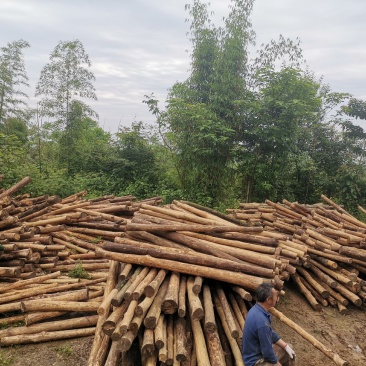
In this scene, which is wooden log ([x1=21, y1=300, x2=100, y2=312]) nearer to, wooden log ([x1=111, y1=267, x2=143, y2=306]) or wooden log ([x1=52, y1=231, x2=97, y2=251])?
wooden log ([x1=111, y1=267, x2=143, y2=306])

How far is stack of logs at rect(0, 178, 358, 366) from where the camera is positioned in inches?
173

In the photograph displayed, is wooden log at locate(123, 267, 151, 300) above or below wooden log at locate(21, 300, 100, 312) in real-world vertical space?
above

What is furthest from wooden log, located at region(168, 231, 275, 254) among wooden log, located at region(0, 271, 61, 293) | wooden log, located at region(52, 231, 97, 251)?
wooden log, located at region(52, 231, 97, 251)

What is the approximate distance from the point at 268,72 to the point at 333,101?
13.4ft

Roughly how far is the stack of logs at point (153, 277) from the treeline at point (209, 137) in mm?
5209

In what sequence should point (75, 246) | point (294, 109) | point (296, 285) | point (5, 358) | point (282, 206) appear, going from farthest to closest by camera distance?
1. point (294, 109)
2. point (282, 206)
3. point (75, 246)
4. point (296, 285)
5. point (5, 358)

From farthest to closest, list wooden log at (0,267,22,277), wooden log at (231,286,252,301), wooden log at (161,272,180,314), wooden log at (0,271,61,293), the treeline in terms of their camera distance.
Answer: the treeline
wooden log at (0,267,22,277)
wooden log at (0,271,61,293)
wooden log at (231,286,252,301)
wooden log at (161,272,180,314)

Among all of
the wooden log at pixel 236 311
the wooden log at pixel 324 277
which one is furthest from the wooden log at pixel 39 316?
the wooden log at pixel 324 277

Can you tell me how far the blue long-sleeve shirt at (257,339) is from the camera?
3.81m

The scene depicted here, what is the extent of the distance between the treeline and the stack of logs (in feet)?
17.1

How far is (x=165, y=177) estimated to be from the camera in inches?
632

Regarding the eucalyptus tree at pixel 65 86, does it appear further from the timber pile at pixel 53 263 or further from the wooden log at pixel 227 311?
the wooden log at pixel 227 311

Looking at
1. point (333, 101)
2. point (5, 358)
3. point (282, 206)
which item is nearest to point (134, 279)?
point (5, 358)

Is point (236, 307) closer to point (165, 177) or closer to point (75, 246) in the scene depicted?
point (75, 246)
